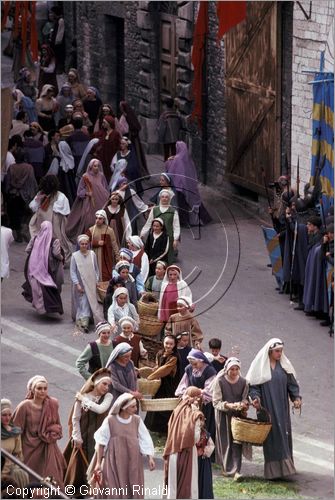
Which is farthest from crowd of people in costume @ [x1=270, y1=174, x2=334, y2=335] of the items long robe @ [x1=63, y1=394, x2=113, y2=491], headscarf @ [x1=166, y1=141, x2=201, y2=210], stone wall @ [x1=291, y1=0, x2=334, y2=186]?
long robe @ [x1=63, y1=394, x2=113, y2=491]

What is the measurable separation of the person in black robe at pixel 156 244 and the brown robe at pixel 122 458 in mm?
6300

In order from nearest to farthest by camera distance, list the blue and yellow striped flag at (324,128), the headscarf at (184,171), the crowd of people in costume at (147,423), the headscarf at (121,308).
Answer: the crowd of people in costume at (147,423)
the headscarf at (121,308)
the blue and yellow striped flag at (324,128)
the headscarf at (184,171)

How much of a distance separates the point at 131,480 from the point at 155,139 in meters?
15.3

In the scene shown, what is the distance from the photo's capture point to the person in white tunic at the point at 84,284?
67.4ft

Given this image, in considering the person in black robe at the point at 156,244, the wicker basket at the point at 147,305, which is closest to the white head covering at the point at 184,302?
the wicker basket at the point at 147,305

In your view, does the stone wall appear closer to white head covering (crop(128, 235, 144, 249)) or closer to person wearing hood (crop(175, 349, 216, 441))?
white head covering (crop(128, 235, 144, 249))

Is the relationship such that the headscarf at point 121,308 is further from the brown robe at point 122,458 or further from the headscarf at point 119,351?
the brown robe at point 122,458

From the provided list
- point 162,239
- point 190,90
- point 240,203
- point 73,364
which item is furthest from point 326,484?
point 190,90

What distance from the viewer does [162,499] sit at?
15594mm

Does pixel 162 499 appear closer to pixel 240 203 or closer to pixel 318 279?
pixel 318 279

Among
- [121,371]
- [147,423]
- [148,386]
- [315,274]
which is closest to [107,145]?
[315,274]

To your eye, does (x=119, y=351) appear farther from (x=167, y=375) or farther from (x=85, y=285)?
(x=85, y=285)

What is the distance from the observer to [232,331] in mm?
20703

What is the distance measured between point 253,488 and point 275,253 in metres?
6.39
